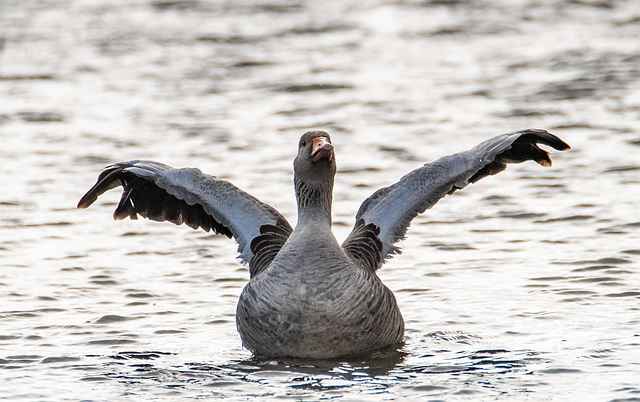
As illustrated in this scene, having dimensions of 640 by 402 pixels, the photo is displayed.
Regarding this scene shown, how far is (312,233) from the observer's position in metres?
9.84

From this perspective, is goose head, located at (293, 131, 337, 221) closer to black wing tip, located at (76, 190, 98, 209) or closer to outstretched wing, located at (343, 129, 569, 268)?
outstretched wing, located at (343, 129, 569, 268)

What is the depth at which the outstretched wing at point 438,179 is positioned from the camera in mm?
10828

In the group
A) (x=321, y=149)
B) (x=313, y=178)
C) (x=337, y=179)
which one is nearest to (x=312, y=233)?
(x=313, y=178)

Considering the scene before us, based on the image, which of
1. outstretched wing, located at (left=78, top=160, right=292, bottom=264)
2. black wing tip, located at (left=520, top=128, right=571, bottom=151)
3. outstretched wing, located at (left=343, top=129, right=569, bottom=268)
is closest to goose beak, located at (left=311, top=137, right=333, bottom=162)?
outstretched wing, located at (left=343, top=129, right=569, bottom=268)

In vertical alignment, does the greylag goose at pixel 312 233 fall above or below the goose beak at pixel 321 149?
below

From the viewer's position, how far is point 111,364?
10.0 meters

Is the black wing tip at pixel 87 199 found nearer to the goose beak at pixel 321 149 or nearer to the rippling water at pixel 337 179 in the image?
the rippling water at pixel 337 179

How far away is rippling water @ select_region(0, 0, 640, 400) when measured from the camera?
9750 mm

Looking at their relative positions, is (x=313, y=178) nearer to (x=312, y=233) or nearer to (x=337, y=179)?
(x=312, y=233)

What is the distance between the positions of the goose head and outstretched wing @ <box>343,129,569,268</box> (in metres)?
0.81

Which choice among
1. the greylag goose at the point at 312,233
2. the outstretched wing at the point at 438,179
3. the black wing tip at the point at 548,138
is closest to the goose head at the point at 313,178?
the greylag goose at the point at 312,233

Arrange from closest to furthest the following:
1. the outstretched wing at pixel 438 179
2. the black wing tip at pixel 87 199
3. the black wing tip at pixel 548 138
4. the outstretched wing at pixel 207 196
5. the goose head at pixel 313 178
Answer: the goose head at pixel 313 178 → the black wing tip at pixel 548 138 → the outstretched wing at pixel 438 179 → the outstretched wing at pixel 207 196 → the black wing tip at pixel 87 199

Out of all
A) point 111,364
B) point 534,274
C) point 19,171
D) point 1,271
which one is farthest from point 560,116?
point 111,364

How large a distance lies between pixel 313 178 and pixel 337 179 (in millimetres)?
6696
